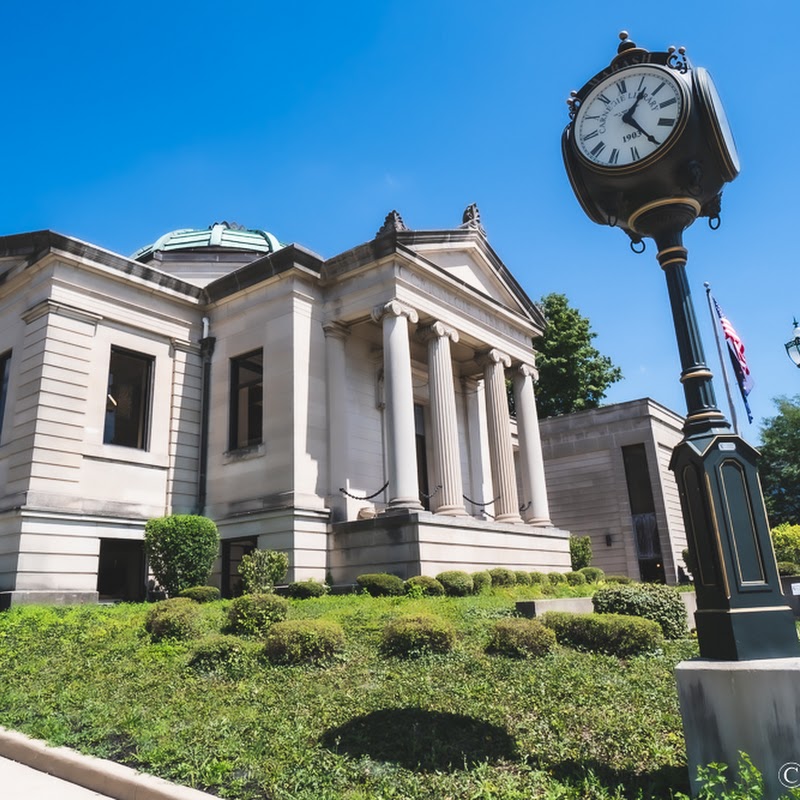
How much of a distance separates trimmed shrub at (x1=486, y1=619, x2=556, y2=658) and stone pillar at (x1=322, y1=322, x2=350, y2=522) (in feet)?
34.0

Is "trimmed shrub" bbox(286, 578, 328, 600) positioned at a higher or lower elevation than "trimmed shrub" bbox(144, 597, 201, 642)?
higher

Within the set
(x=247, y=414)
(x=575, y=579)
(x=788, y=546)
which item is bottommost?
(x=575, y=579)

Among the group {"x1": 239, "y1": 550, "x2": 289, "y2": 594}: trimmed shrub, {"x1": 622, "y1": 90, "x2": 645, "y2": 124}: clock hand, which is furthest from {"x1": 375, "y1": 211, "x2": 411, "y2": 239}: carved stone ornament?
{"x1": 622, "y1": 90, "x2": 645, "y2": 124}: clock hand

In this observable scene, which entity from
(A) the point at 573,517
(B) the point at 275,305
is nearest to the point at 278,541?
(B) the point at 275,305

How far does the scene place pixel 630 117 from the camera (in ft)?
17.7

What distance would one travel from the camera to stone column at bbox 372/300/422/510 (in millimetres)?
18953

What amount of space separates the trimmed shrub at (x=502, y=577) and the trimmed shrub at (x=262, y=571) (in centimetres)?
572

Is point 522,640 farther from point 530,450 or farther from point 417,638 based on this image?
point 530,450

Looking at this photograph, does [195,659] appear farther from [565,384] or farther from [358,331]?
[565,384]

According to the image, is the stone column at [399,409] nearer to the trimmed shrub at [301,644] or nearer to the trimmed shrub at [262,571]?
the trimmed shrub at [262,571]

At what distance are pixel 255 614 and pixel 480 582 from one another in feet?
24.8

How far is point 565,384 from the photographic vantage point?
149 ft

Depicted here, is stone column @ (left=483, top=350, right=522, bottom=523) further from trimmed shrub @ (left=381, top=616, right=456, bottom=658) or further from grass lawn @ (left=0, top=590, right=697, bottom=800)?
trimmed shrub @ (left=381, top=616, right=456, bottom=658)

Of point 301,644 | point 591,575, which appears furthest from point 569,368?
point 301,644
